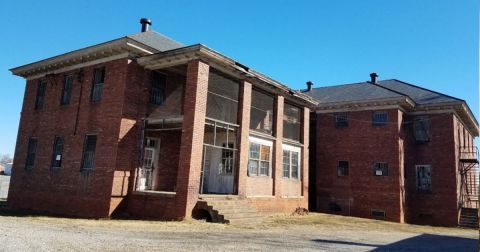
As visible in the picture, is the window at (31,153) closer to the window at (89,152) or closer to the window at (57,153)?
the window at (57,153)

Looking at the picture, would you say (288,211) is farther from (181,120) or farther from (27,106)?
(27,106)

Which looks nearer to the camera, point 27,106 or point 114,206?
point 114,206

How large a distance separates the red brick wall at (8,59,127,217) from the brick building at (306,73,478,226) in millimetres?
15724

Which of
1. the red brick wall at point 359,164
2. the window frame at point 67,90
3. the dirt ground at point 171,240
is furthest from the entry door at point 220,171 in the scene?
the red brick wall at point 359,164

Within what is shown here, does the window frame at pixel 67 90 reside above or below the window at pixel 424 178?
above

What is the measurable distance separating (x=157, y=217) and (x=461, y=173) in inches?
861

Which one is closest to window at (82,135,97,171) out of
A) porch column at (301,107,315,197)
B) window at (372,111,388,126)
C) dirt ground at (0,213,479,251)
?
dirt ground at (0,213,479,251)

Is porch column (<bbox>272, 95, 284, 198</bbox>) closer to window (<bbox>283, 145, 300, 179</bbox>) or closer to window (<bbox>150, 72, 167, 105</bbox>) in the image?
window (<bbox>283, 145, 300, 179</bbox>)

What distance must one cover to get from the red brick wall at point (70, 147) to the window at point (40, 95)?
33 centimetres

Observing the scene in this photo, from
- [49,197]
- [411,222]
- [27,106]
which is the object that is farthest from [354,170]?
[27,106]

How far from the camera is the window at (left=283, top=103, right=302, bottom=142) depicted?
22.2 metres

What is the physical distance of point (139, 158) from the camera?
15.7 meters

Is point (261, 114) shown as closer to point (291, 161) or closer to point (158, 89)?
point (291, 161)

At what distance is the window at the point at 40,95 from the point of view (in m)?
20.2
